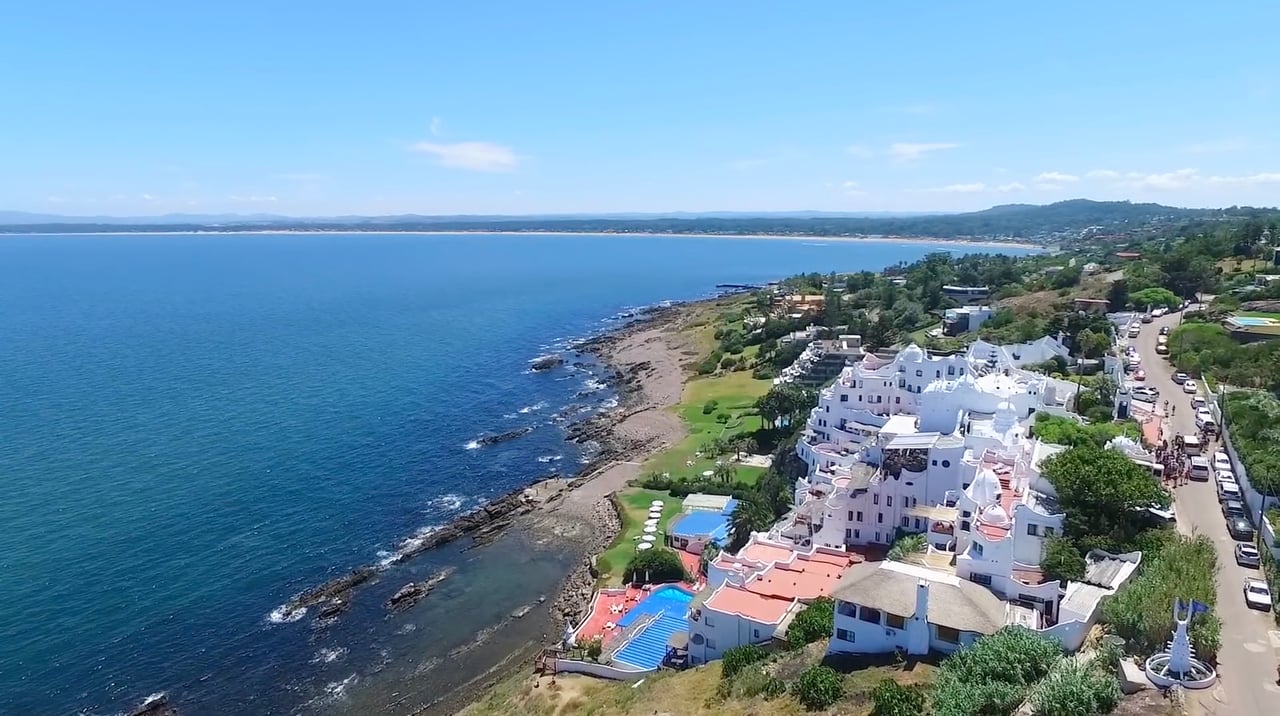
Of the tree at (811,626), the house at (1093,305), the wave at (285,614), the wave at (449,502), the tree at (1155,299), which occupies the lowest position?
the wave at (285,614)

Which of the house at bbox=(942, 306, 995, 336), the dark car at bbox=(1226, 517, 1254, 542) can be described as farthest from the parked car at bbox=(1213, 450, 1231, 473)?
the house at bbox=(942, 306, 995, 336)

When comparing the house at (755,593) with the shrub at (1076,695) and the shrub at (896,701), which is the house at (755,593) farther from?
the shrub at (1076,695)

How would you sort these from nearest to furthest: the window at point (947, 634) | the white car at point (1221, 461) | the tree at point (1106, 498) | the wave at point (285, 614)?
the window at point (947, 634)
the tree at point (1106, 498)
the white car at point (1221, 461)
the wave at point (285, 614)

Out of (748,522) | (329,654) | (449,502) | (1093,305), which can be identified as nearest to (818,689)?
(748,522)

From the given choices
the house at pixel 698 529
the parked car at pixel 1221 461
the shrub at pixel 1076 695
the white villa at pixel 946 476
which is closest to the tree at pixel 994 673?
the shrub at pixel 1076 695

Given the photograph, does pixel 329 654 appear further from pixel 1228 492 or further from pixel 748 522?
pixel 1228 492

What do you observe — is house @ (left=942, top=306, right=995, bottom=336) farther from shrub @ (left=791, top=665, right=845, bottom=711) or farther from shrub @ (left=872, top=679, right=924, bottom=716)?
shrub @ (left=872, top=679, right=924, bottom=716)

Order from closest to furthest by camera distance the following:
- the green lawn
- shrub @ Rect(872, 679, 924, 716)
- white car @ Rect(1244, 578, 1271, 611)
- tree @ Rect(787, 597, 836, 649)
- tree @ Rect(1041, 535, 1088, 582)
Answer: shrub @ Rect(872, 679, 924, 716)
white car @ Rect(1244, 578, 1271, 611)
tree @ Rect(1041, 535, 1088, 582)
tree @ Rect(787, 597, 836, 649)
the green lawn

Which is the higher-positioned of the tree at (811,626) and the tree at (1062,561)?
the tree at (1062,561)

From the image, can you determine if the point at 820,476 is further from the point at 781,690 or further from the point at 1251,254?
the point at 1251,254
